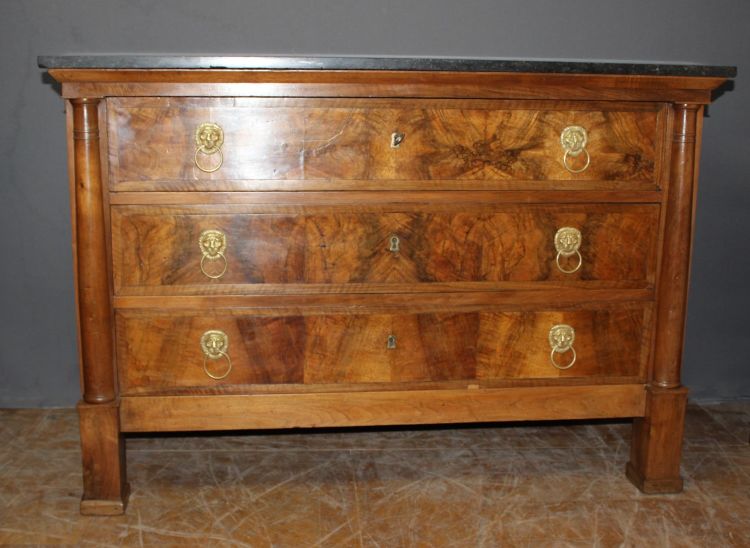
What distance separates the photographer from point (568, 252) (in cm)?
194

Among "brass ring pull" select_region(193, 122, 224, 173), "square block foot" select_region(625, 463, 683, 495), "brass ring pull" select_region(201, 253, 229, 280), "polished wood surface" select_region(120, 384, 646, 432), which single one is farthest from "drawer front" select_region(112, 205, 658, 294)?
"square block foot" select_region(625, 463, 683, 495)

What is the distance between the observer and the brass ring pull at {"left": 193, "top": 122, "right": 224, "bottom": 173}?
1800 mm

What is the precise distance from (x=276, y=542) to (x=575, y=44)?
1786 millimetres

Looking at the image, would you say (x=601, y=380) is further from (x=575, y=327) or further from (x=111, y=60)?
(x=111, y=60)

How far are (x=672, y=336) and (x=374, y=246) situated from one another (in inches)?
31.3

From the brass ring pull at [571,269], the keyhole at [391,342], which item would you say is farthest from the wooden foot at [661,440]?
the keyhole at [391,342]

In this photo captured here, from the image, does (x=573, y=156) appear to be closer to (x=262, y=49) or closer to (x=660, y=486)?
(x=660, y=486)

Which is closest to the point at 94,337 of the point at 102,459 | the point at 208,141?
the point at 102,459

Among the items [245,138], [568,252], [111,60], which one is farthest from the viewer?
[568,252]

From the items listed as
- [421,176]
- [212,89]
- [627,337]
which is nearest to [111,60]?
[212,89]

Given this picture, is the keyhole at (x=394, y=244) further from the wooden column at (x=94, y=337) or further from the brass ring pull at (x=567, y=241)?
the wooden column at (x=94, y=337)

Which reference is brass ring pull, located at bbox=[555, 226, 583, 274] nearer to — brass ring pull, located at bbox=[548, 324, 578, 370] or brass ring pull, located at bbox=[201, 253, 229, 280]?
brass ring pull, located at bbox=[548, 324, 578, 370]

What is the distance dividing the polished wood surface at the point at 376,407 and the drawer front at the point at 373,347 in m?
0.04

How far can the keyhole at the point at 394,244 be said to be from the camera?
1.89 meters
